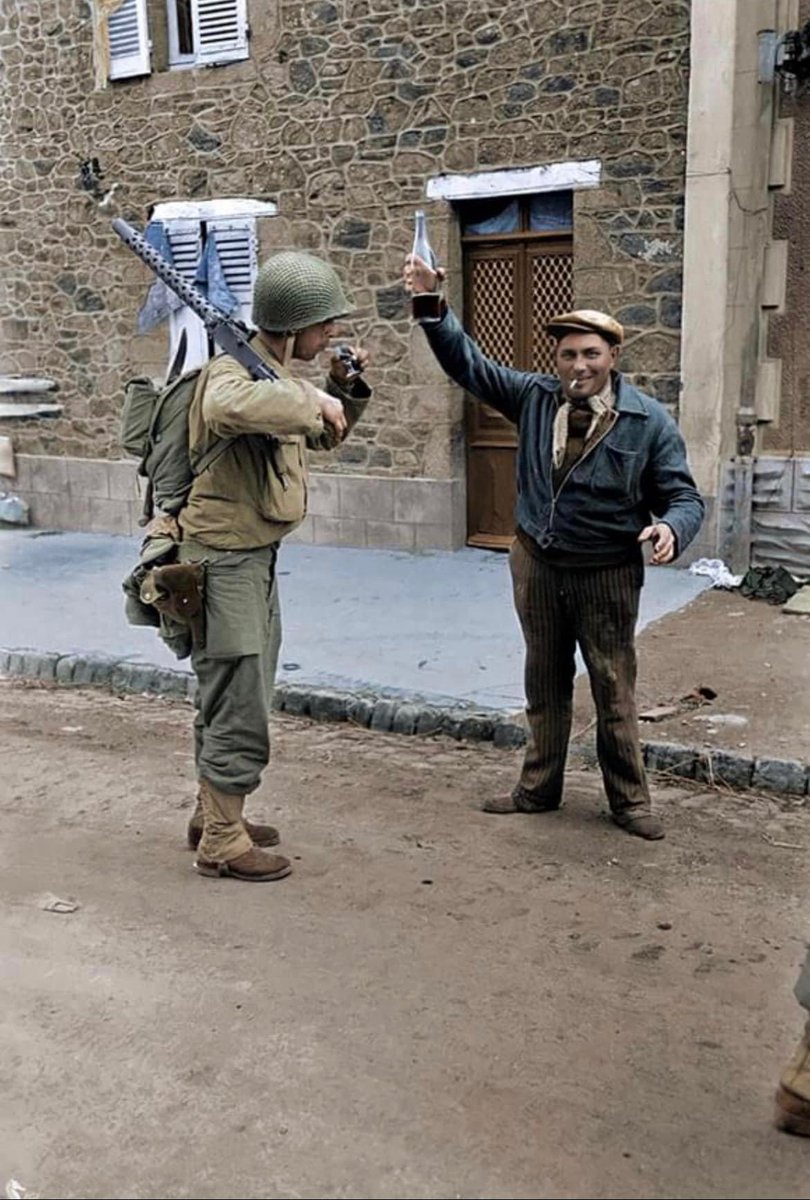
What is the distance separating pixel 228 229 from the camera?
35.1 feet

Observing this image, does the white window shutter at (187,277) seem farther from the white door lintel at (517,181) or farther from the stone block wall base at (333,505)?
the white door lintel at (517,181)

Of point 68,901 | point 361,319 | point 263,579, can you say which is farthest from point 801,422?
point 68,901

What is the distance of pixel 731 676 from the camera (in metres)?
6.64

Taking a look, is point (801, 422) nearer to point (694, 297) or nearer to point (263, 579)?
point (694, 297)

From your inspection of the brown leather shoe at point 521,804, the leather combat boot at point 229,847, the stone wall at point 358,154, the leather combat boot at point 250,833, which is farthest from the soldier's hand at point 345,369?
the stone wall at point 358,154

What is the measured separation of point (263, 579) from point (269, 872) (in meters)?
1.03

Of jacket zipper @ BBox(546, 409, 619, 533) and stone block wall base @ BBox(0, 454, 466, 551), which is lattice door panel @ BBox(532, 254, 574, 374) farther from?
jacket zipper @ BBox(546, 409, 619, 533)

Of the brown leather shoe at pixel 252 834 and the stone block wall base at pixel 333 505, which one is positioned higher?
the stone block wall base at pixel 333 505

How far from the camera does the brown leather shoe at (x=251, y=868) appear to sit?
4422mm

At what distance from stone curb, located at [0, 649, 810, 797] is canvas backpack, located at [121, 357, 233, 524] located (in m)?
2.23

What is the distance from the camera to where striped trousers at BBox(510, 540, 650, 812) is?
4664 mm

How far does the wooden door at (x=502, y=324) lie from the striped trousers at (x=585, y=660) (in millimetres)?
5086

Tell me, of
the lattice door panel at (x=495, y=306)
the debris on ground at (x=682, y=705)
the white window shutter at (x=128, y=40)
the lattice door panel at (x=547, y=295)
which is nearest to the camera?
A: the debris on ground at (x=682, y=705)

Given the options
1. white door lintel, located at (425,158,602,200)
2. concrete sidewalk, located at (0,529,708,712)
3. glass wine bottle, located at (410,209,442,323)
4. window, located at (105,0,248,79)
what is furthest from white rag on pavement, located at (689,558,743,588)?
window, located at (105,0,248,79)
